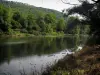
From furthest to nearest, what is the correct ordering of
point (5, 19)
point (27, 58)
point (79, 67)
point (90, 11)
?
1. point (5, 19)
2. point (27, 58)
3. point (79, 67)
4. point (90, 11)

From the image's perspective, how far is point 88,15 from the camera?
17.4ft

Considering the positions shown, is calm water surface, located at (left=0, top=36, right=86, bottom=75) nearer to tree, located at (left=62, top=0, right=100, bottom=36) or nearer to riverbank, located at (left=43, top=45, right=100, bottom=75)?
riverbank, located at (left=43, top=45, right=100, bottom=75)

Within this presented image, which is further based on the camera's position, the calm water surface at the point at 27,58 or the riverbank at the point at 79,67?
the calm water surface at the point at 27,58

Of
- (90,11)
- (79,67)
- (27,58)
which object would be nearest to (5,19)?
(27,58)

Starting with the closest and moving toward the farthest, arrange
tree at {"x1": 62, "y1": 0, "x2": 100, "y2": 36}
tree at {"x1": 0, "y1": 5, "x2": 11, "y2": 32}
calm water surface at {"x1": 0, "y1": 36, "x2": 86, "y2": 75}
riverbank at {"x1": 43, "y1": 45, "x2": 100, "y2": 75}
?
1. tree at {"x1": 62, "y1": 0, "x2": 100, "y2": 36}
2. riverbank at {"x1": 43, "y1": 45, "x2": 100, "y2": 75}
3. calm water surface at {"x1": 0, "y1": 36, "x2": 86, "y2": 75}
4. tree at {"x1": 0, "y1": 5, "x2": 11, "y2": 32}

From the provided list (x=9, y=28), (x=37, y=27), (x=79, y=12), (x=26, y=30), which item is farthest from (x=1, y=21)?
(x=79, y=12)

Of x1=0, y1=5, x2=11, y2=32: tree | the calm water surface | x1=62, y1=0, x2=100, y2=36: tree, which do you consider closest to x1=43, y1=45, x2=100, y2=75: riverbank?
the calm water surface

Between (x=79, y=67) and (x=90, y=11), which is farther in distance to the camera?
(x=79, y=67)

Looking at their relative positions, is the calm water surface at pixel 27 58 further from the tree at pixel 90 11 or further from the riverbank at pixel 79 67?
the tree at pixel 90 11

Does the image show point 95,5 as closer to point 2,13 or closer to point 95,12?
point 95,12

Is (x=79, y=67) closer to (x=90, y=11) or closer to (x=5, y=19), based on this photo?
(x=90, y=11)

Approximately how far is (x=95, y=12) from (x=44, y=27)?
3567 inches

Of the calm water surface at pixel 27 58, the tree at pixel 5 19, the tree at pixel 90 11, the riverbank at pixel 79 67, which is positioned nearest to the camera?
the tree at pixel 90 11

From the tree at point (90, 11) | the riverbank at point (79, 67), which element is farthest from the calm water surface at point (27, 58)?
the tree at point (90, 11)
